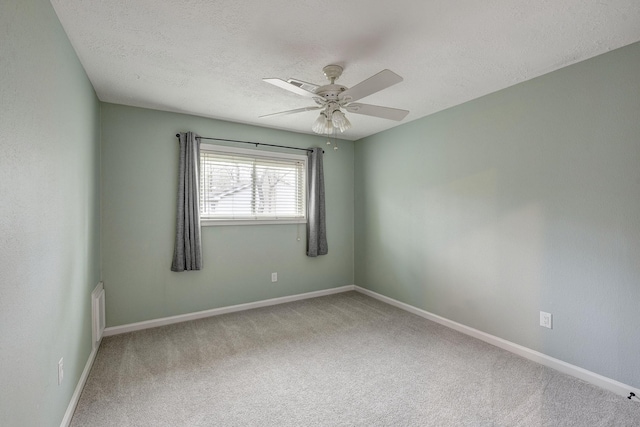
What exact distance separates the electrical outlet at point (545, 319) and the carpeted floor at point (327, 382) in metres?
0.34

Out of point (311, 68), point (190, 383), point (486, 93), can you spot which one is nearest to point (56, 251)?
point (190, 383)

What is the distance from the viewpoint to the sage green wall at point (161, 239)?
3232mm

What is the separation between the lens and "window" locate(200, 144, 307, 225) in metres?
3.78

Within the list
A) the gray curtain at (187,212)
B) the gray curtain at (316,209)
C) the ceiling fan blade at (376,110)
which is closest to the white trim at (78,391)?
the gray curtain at (187,212)

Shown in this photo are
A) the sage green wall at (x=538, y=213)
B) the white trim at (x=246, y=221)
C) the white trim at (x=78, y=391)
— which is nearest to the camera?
the white trim at (x=78, y=391)

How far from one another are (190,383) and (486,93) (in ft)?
12.0

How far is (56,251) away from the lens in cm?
174

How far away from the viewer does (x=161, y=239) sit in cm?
349

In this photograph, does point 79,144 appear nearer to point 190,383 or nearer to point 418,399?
point 190,383

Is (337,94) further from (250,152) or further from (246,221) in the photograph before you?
(246,221)

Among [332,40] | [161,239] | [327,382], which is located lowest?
[327,382]

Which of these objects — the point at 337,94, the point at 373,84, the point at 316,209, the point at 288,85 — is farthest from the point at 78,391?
the point at 316,209

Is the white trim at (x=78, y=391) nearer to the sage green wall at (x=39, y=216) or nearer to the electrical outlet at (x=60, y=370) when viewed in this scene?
the sage green wall at (x=39, y=216)

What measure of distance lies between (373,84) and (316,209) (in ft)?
8.68
